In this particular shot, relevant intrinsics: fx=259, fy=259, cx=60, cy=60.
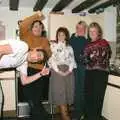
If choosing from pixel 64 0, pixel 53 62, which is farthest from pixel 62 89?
pixel 64 0

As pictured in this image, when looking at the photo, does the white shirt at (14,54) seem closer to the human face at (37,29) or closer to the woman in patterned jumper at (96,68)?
the human face at (37,29)

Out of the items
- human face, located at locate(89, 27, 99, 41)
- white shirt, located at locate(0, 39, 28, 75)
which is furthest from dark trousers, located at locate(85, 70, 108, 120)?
white shirt, located at locate(0, 39, 28, 75)

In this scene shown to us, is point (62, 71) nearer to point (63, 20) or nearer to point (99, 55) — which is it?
point (99, 55)

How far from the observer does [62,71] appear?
3172 mm

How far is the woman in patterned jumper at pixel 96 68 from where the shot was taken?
3012mm

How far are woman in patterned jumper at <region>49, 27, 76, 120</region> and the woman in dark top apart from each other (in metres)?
0.10

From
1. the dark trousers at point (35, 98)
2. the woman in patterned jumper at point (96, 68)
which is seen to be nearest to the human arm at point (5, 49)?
the dark trousers at point (35, 98)

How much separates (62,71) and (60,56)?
0.61 ft

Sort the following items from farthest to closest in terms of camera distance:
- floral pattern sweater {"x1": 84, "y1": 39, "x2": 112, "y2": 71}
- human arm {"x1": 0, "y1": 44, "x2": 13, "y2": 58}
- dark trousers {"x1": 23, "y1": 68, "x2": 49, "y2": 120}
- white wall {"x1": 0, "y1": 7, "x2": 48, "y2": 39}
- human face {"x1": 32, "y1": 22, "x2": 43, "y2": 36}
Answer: white wall {"x1": 0, "y1": 7, "x2": 48, "y2": 39}
floral pattern sweater {"x1": 84, "y1": 39, "x2": 112, "y2": 71}
human face {"x1": 32, "y1": 22, "x2": 43, "y2": 36}
dark trousers {"x1": 23, "y1": 68, "x2": 49, "y2": 120}
human arm {"x1": 0, "y1": 44, "x2": 13, "y2": 58}

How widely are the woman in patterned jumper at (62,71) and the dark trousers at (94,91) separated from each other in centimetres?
22

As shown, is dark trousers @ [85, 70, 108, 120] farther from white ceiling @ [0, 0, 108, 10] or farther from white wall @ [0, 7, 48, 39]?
white wall @ [0, 7, 48, 39]

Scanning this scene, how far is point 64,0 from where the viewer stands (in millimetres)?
4738

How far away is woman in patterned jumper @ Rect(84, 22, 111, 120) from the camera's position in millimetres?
3012

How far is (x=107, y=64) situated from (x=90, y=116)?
0.70 meters
